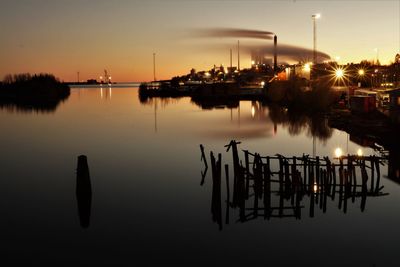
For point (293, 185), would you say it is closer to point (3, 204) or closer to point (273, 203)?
point (273, 203)

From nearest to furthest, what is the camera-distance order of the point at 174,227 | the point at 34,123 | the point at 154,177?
1. the point at 174,227
2. the point at 154,177
3. the point at 34,123

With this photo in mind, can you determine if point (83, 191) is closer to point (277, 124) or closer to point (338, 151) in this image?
point (338, 151)

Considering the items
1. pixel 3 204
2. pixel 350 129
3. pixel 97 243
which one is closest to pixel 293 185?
pixel 97 243

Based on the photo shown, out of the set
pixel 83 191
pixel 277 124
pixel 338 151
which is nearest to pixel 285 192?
pixel 83 191

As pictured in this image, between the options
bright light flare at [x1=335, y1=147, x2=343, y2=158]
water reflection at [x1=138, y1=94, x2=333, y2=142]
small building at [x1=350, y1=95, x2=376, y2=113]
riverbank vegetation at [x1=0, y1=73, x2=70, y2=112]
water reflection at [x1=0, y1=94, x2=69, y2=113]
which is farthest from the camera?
riverbank vegetation at [x1=0, y1=73, x2=70, y2=112]

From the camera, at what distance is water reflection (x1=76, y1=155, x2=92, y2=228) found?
78.0 feet

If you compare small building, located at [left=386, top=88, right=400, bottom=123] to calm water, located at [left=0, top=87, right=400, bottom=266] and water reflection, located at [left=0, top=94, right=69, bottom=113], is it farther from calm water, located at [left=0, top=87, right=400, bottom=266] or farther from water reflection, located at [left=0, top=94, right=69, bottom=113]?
water reflection, located at [left=0, top=94, right=69, bottom=113]

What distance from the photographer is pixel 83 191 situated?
85.4 feet

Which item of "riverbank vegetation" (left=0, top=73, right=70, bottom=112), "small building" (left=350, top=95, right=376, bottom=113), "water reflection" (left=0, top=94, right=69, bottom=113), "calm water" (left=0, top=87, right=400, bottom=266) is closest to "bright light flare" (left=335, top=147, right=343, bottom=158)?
"calm water" (left=0, top=87, right=400, bottom=266)

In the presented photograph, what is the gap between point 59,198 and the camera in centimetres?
2791

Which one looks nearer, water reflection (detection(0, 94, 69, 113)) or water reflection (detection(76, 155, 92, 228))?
water reflection (detection(76, 155, 92, 228))

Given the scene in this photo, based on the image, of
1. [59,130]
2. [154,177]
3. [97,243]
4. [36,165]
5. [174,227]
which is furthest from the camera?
[59,130]

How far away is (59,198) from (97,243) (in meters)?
8.23

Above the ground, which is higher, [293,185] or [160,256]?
[293,185]
